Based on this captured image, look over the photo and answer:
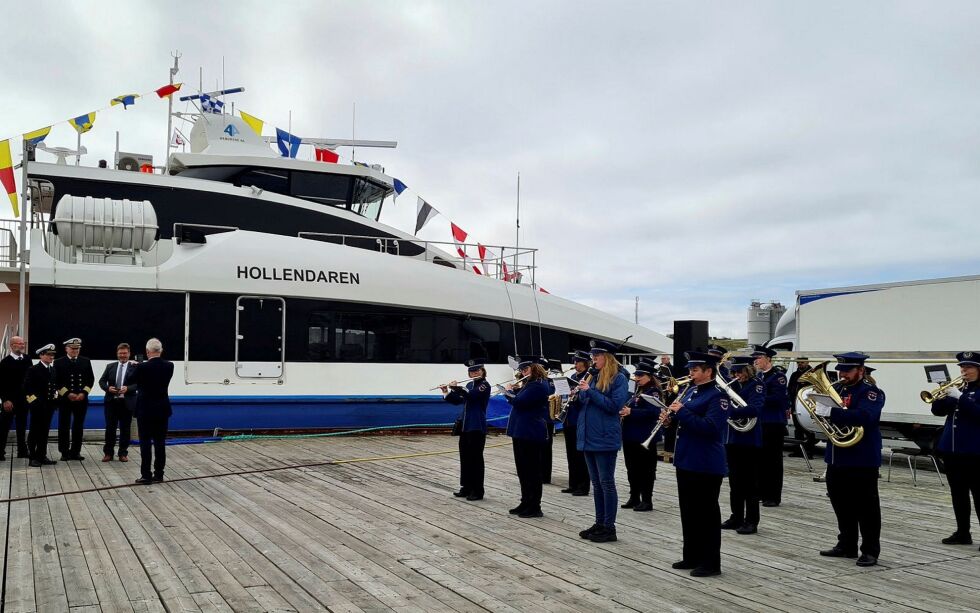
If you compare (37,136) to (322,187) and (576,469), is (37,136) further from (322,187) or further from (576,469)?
(576,469)

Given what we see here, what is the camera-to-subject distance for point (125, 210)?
1294cm

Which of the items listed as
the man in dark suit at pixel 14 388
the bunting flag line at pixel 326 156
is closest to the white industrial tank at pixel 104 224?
the man in dark suit at pixel 14 388

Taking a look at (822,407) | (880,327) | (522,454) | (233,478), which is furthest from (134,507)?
(880,327)

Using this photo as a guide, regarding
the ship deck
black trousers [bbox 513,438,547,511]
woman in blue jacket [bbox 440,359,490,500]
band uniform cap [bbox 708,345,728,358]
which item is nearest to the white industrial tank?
the ship deck

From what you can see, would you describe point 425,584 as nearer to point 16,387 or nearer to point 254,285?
point 16,387

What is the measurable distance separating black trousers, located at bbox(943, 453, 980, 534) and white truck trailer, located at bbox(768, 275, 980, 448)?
4.62 metres

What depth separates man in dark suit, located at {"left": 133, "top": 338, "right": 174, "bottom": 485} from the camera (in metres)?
8.80

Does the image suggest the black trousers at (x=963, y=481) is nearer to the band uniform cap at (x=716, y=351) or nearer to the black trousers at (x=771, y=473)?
the black trousers at (x=771, y=473)

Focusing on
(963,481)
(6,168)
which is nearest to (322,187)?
(6,168)

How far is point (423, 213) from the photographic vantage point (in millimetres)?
16500

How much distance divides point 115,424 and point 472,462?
5.37 m

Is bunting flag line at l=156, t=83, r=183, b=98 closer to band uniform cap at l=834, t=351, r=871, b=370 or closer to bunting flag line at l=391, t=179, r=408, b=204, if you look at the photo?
bunting flag line at l=391, t=179, r=408, b=204

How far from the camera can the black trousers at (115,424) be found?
10656 mm

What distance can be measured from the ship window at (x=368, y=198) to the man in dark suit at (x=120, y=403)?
6.18 m
